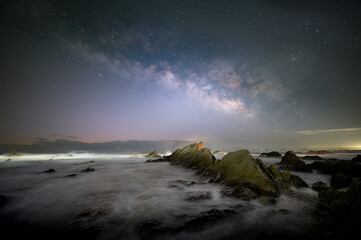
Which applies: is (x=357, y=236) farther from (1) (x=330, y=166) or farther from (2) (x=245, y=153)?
(1) (x=330, y=166)

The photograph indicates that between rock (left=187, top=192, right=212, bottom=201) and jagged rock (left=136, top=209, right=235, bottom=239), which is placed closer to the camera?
jagged rock (left=136, top=209, right=235, bottom=239)

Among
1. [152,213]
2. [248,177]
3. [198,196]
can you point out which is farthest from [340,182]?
[152,213]

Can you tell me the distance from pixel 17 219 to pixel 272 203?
7.60 meters

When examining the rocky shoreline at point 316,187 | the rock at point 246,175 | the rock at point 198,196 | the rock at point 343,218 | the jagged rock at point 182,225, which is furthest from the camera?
the rock at point 246,175

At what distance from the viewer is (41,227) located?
3.78m

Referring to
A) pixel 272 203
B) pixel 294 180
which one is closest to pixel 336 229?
pixel 272 203

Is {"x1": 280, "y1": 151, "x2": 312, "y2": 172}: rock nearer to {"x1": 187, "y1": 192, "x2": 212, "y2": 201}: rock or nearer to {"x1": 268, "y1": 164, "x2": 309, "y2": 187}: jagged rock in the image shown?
{"x1": 268, "y1": 164, "x2": 309, "y2": 187}: jagged rock

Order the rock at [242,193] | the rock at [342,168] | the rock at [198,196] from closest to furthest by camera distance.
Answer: the rock at [242,193] → the rock at [198,196] → the rock at [342,168]

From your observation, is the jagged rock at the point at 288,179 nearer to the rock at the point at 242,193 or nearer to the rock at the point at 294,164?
the rock at the point at 242,193

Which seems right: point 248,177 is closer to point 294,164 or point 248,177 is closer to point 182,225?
point 182,225

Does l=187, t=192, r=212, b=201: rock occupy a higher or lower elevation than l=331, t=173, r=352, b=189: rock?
lower

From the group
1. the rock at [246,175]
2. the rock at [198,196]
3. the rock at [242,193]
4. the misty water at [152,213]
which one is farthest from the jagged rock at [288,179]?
the rock at [198,196]

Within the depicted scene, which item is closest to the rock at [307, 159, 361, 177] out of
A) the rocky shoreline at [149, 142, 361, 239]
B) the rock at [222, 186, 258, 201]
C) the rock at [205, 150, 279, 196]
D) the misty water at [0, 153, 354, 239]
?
the rocky shoreline at [149, 142, 361, 239]

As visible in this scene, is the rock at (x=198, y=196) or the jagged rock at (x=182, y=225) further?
the rock at (x=198, y=196)
